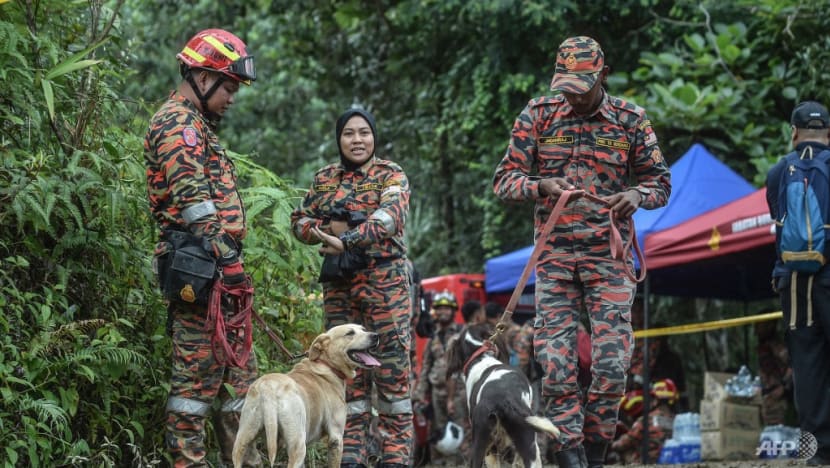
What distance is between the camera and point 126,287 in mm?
6957

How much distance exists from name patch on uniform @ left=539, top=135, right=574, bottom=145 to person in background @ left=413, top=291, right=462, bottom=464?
7.13 meters

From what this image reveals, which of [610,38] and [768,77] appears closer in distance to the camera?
[768,77]

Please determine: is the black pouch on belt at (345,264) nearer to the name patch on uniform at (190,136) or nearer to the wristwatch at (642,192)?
the name patch on uniform at (190,136)

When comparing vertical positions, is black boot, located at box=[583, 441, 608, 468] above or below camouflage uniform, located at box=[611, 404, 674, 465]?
above

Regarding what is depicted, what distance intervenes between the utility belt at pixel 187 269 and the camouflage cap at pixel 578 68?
84.6 inches

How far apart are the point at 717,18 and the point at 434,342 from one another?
270 inches

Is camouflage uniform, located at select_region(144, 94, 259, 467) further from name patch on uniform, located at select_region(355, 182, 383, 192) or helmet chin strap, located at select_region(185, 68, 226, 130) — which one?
name patch on uniform, located at select_region(355, 182, 383, 192)

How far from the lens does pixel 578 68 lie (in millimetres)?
6082

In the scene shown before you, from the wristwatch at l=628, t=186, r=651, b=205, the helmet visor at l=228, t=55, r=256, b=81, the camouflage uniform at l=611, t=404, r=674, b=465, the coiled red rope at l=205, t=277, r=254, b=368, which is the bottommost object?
the camouflage uniform at l=611, t=404, r=674, b=465

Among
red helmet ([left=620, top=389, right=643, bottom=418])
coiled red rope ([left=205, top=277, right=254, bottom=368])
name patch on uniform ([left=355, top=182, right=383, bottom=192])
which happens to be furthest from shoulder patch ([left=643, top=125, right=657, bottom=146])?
red helmet ([left=620, top=389, right=643, bottom=418])

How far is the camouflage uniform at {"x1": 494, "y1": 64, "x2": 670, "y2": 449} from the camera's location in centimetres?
597

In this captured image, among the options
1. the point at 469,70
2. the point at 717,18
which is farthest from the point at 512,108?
the point at 717,18

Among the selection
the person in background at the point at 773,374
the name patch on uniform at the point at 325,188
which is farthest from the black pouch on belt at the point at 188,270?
the person in background at the point at 773,374

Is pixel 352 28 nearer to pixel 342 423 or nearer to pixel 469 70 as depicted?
pixel 469 70
